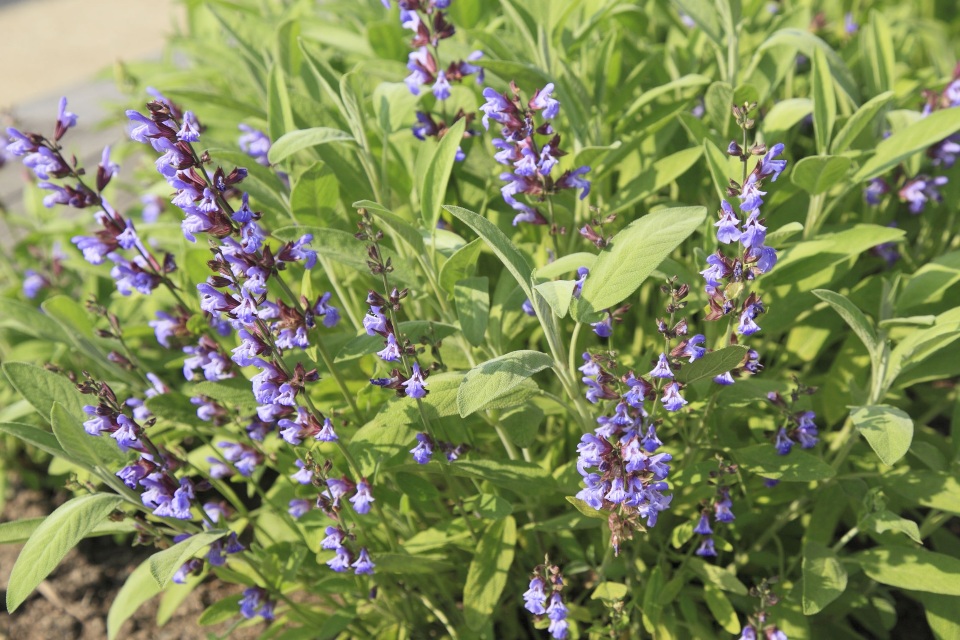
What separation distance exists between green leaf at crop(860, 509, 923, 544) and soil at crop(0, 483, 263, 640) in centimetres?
182

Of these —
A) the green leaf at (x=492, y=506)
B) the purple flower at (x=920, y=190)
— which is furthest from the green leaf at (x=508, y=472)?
the purple flower at (x=920, y=190)

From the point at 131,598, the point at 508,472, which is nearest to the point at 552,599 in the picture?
the point at 508,472

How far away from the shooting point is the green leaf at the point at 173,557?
5.06ft

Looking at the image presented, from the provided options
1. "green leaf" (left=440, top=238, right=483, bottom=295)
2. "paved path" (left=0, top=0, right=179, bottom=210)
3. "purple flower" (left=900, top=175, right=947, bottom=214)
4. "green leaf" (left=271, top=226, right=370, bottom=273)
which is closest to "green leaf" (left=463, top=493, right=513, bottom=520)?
"green leaf" (left=440, top=238, right=483, bottom=295)

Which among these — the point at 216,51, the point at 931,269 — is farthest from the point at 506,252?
the point at 216,51

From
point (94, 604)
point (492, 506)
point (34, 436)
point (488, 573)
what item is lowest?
point (94, 604)

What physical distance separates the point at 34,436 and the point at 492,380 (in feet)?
3.26

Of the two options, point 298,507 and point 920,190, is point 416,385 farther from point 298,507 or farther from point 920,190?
point 920,190

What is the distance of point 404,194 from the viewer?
2.40m

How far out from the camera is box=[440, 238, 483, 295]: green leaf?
5.65 ft

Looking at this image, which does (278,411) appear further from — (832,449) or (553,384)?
(832,449)

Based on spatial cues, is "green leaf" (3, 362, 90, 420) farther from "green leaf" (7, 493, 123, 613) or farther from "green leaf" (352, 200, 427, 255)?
"green leaf" (352, 200, 427, 255)

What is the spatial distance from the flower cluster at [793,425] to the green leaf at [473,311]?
66 centimetres

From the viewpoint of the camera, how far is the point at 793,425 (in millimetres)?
1869
